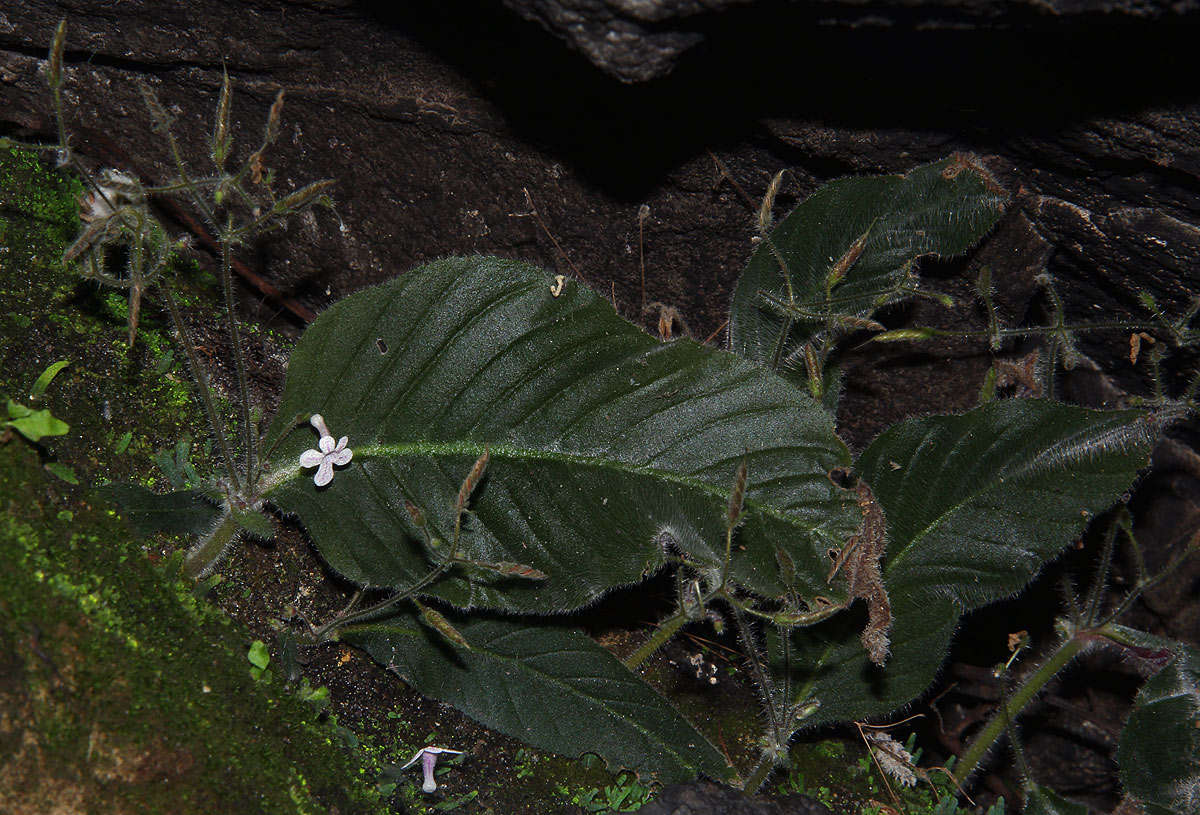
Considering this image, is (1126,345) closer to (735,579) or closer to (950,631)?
(950,631)

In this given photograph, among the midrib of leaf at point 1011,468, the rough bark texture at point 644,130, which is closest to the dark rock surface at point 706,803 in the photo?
the midrib of leaf at point 1011,468

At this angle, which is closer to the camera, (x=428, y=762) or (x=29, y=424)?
(x=29, y=424)

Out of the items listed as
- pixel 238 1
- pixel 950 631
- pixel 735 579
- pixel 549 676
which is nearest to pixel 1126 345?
pixel 950 631

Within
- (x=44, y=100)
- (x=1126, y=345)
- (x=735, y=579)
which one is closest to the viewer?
(x=735, y=579)

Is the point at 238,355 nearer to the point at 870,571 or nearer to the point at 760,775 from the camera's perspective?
the point at 870,571

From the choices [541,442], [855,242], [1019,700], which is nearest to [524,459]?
[541,442]

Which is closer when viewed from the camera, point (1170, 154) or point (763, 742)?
point (1170, 154)

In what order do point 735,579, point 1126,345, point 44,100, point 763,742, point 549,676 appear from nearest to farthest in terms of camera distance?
point 735,579, point 549,676, point 763,742, point 44,100, point 1126,345
